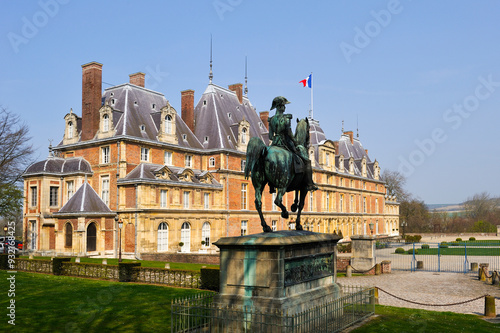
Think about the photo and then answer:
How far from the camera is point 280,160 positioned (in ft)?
40.4

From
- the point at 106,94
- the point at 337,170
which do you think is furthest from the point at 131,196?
the point at 337,170

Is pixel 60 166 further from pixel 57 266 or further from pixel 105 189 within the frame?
pixel 57 266

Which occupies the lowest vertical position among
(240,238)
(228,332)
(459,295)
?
(459,295)

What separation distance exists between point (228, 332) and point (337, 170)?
198 ft

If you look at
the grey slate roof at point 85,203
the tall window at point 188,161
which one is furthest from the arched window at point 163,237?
the tall window at point 188,161

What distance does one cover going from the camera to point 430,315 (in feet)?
49.8

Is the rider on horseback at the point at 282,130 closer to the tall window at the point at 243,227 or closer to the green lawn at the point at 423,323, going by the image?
the green lawn at the point at 423,323

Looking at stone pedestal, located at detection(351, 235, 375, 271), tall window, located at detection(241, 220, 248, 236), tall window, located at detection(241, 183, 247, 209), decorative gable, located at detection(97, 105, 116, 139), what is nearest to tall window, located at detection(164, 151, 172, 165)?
decorative gable, located at detection(97, 105, 116, 139)

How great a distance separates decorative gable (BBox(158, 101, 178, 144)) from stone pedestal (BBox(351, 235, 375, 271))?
21.0 metres

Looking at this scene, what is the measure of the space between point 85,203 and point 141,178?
484cm

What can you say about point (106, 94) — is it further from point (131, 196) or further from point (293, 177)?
point (293, 177)

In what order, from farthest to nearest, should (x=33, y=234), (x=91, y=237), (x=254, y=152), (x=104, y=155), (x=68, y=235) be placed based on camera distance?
(x=104, y=155)
(x=33, y=234)
(x=91, y=237)
(x=68, y=235)
(x=254, y=152)

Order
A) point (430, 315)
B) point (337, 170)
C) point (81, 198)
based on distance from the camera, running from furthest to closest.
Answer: point (337, 170) < point (81, 198) < point (430, 315)

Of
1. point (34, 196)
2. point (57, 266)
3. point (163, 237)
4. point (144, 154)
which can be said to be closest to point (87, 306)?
point (57, 266)
